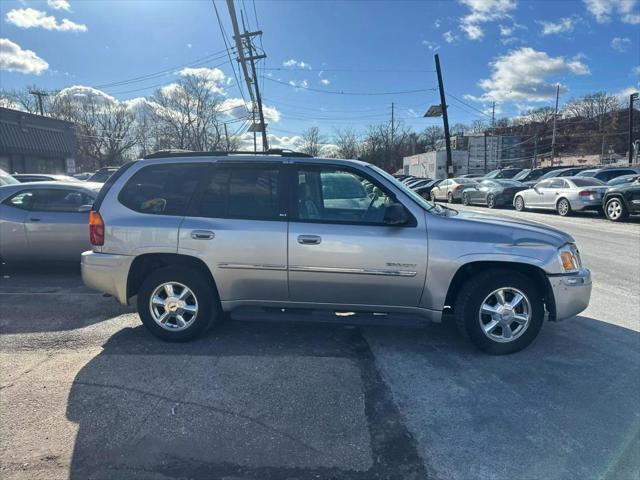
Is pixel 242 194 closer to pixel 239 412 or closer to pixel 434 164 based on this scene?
pixel 239 412

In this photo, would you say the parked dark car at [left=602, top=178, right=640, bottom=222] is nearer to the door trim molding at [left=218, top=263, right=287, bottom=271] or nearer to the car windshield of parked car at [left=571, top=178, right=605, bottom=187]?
the car windshield of parked car at [left=571, top=178, right=605, bottom=187]

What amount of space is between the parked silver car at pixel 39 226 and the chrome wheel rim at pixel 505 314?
594 centimetres

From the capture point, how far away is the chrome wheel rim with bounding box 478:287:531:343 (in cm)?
385

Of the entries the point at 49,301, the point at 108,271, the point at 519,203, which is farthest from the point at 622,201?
the point at 49,301

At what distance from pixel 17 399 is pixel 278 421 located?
6.65 ft

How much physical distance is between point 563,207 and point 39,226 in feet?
53.2

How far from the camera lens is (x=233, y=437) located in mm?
2719

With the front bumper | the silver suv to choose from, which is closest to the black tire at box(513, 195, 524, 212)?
the silver suv

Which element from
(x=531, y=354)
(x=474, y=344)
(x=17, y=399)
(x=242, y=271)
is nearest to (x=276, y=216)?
(x=242, y=271)

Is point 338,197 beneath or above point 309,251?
above

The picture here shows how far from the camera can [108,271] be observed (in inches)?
164

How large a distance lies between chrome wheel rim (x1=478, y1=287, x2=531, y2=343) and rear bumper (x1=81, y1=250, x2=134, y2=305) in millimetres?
3444

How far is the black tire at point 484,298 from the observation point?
3.83 m

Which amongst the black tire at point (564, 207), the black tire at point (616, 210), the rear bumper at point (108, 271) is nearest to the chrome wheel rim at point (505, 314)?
the rear bumper at point (108, 271)
